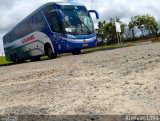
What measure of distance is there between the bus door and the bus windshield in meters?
0.40

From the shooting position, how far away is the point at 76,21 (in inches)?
790

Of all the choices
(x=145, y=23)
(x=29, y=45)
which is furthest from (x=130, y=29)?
(x=29, y=45)

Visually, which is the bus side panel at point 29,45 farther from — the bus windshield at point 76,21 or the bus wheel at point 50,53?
the bus windshield at point 76,21

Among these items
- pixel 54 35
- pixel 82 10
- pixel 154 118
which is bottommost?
pixel 154 118

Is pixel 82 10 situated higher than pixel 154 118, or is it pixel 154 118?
pixel 82 10

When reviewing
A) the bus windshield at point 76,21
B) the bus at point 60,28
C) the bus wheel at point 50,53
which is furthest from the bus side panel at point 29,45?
the bus windshield at point 76,21

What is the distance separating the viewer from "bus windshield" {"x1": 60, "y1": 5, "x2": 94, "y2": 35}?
1984 centimetres

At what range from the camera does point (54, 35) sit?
20406mm

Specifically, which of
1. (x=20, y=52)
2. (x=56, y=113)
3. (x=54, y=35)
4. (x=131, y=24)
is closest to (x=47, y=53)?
(x=54, y=35)

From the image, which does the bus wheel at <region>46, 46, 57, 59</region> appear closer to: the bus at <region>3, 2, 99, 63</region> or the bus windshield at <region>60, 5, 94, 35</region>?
the bus at <region>3, 2, 99, 63</region>

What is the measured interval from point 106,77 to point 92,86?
0.70m

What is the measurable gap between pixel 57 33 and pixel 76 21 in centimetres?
127

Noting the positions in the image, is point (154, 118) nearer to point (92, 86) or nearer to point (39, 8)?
point (92, 86)

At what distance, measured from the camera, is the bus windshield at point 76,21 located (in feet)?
65.1
